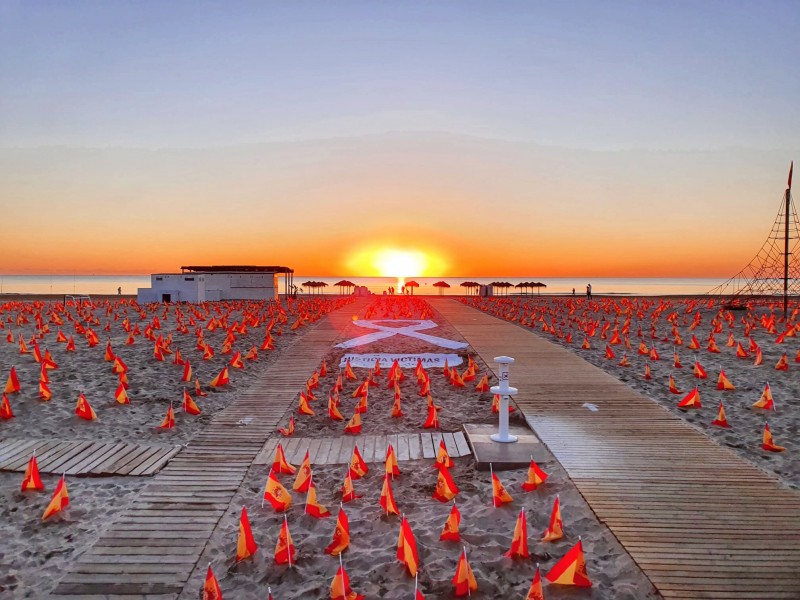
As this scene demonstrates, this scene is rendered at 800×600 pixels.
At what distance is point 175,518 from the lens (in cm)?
712

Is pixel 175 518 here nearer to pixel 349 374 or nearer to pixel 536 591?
pixel 536 591

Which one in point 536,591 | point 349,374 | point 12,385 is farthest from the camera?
point 349,374

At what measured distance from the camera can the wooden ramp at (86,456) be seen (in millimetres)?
8711

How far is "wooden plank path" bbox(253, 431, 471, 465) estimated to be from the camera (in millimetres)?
9430

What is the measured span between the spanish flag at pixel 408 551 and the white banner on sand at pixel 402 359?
10529 millimetres

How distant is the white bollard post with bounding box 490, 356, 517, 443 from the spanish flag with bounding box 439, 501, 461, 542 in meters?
2.55

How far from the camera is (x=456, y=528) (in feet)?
21.4

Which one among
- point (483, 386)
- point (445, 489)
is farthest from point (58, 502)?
point (483, 386)

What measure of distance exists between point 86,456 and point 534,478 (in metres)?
8.09

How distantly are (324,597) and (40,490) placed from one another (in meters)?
5.46

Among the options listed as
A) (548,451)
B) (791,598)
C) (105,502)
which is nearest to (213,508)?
(105,502)

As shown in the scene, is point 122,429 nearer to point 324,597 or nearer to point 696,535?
point 324,597

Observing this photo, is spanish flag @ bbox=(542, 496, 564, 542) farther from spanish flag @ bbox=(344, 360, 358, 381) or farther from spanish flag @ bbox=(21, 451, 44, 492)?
spanish flag @ bbox=(344, 360, 358, 381)

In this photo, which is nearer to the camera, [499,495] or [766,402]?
[499,495]
